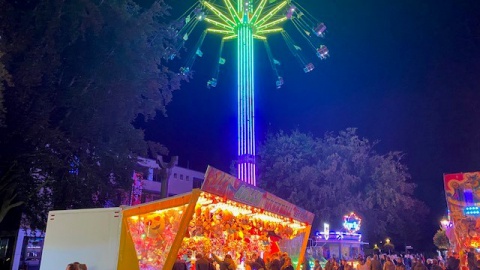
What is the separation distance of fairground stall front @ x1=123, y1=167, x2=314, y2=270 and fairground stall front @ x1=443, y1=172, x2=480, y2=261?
8365 millimetres

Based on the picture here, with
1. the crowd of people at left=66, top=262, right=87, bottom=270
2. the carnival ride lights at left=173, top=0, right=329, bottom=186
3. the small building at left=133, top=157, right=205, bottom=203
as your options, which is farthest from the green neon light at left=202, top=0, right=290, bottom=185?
the small building at left=133, top=157, right=205, bottom=203

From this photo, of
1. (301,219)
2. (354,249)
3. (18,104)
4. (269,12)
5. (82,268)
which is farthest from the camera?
(354,249)

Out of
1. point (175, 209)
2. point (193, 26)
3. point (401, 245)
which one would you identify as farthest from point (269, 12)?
point (401, 245)

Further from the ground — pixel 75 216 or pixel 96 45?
pixel 96 45

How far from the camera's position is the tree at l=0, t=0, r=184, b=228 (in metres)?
12.6

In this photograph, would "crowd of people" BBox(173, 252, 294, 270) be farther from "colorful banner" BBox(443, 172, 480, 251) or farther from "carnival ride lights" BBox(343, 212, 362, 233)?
"carnival ride lights" BBox(343, 212, 362, 233)

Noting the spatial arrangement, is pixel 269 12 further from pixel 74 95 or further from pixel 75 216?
pixel 75 216

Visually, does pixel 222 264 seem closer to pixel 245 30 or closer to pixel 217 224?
pixel 217 224

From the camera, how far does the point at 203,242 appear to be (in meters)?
14.4

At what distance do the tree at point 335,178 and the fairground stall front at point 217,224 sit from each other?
48.5ft

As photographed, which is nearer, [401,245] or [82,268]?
[82,268]

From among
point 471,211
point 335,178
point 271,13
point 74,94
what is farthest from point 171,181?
point 74,94

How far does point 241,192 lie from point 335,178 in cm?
2411

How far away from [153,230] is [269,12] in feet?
62.6
